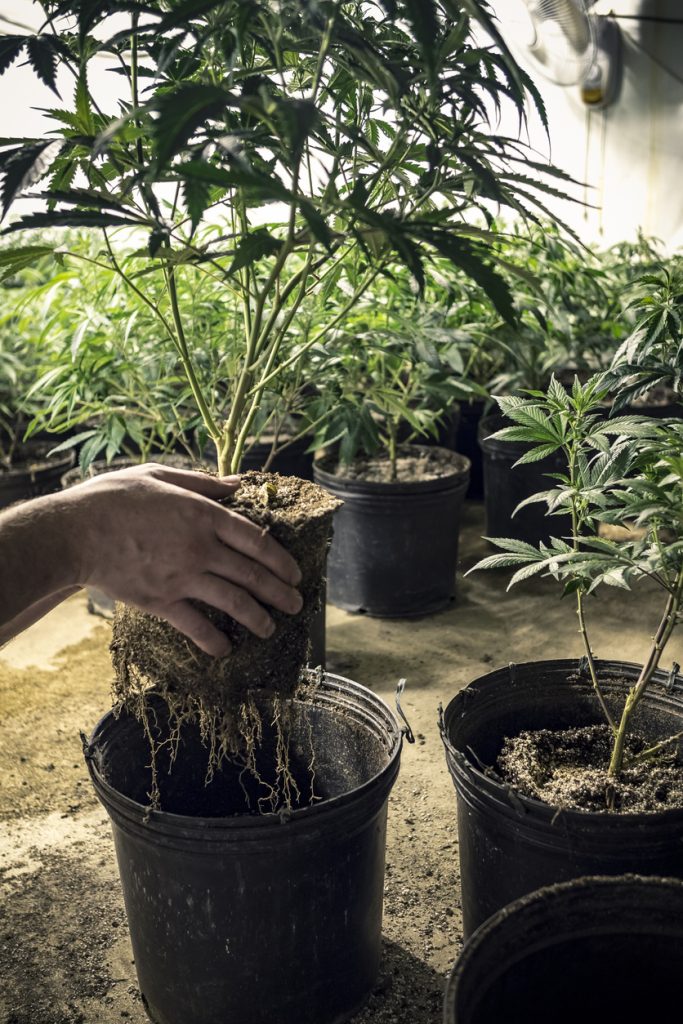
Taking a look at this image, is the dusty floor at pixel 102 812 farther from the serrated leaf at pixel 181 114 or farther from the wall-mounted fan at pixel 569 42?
the wall-mounted fan at pixel 569 42

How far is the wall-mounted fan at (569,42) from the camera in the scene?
14.2ft

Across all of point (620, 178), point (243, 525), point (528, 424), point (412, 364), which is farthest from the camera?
point (620, 178)

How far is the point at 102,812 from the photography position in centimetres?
175

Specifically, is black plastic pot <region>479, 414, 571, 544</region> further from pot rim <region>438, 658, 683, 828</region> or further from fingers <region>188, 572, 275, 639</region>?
fingers <region>188, 572, 275, 639</region>

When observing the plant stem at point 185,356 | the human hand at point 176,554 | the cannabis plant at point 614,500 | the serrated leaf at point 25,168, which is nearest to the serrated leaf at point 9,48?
the serrated leaf at point 25,168

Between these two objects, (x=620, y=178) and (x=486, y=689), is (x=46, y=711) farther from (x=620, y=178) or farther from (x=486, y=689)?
(x=620, y=178)

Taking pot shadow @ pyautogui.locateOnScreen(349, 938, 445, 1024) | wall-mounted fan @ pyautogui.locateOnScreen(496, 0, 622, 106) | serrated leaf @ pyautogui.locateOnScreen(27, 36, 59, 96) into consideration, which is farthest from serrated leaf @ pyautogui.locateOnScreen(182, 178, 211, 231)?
wall-mounted fan @ pyautogui.locateOnScreen(496, 0, 622, 106)

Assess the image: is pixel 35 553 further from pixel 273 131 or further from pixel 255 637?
pixel 273 131

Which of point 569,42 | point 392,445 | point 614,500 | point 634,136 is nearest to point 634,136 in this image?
point 634,136

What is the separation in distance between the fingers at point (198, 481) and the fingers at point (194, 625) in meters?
0.14

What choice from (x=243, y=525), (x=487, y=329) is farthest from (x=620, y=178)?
(x=243, y=525)

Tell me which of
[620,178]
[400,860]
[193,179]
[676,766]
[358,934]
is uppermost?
[620,178]

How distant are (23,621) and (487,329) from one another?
1762 millimetres

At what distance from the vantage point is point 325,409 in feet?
7.00
